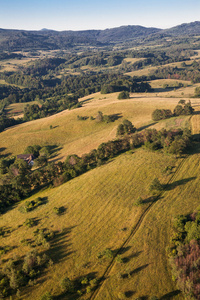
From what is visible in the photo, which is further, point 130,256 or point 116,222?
point 116,222

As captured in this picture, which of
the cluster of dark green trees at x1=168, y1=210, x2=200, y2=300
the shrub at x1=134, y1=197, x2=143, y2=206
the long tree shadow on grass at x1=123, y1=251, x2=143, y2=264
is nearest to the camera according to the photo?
the cluster of dark green trees at x1=168, y1=210, x2=200, y2=300

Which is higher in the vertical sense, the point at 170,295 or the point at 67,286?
the point at 67,286

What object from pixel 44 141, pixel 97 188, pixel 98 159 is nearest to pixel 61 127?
pixel 44 141

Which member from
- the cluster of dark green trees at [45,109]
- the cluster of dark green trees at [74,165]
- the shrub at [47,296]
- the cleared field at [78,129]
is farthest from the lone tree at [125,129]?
the shrub at [47,296]

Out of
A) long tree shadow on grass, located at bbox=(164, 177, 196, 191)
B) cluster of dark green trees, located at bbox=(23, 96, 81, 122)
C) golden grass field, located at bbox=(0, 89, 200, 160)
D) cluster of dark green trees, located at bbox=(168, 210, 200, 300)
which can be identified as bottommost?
cluster of dark green trees, located at bbox=(168, 210, 200, 300)

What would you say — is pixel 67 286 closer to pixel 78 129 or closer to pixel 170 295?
pixel 170 295

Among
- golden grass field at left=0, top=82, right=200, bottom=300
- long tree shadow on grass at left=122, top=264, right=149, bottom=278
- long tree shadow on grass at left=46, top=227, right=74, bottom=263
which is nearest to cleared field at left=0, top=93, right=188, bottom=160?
golden grass field at left=0, top=82, right=200, bottom=300

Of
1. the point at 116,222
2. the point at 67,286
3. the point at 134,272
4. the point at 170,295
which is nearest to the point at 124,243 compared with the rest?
the point at 116,222

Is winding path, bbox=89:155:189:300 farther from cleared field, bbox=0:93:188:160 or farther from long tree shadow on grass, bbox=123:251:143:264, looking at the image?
cleared field, bbox=0:93:188:160
